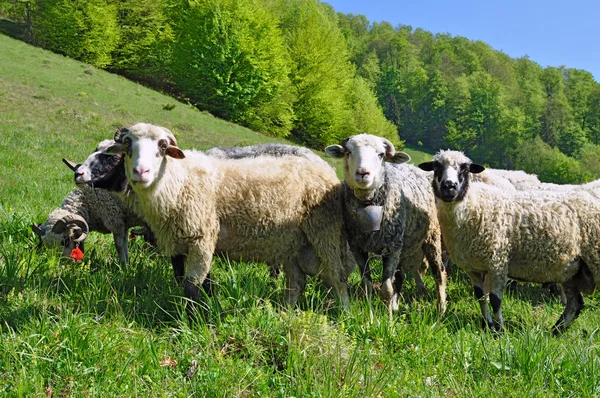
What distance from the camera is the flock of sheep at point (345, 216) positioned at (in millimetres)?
4203

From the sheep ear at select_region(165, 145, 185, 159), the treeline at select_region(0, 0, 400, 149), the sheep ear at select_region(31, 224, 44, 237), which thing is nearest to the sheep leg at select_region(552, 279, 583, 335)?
the sheep ear at select_region(165, 145, 185, 159)

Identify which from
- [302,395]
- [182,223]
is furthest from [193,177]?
[302,395]

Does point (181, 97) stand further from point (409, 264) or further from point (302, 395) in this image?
point (302, 395)

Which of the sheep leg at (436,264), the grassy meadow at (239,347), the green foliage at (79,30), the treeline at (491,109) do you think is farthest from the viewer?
the treeline at (491,109)

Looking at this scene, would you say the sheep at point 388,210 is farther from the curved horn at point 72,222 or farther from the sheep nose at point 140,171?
the curved horn at point 72,222

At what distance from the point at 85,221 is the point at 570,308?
6.09 metres

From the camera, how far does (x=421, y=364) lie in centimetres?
334

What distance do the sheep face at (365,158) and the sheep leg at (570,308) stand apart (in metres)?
2.35

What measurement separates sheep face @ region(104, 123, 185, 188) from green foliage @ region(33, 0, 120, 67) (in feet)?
123

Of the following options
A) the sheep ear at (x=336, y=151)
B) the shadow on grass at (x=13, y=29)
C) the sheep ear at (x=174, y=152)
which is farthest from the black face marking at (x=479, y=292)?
the shadow on grass at (x=13, y=29)

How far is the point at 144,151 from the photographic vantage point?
394 cm

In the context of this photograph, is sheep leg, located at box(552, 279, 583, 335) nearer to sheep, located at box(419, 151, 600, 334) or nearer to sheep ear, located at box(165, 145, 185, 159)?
sheep, located at box(419, 151, 600, 334)

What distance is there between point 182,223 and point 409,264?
3148mm

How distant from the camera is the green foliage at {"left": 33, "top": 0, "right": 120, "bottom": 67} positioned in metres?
Result: 37.4
